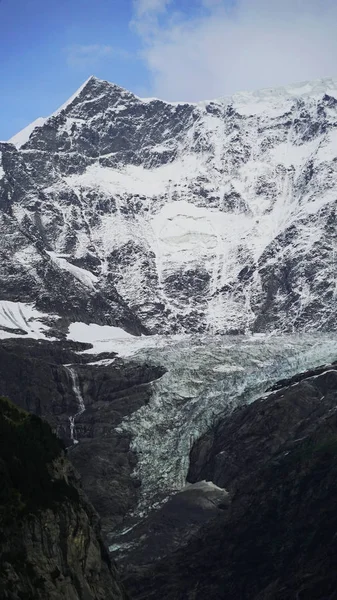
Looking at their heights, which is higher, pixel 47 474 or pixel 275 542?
pixel 47 474

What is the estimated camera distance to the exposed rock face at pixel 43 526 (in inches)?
5002

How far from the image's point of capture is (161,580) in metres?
194

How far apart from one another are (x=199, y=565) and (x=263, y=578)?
15.3 m

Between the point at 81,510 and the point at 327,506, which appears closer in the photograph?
the point at 81,510

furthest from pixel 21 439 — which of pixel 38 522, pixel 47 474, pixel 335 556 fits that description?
pixel 335 556

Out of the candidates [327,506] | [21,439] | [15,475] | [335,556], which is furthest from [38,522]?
[327,506]

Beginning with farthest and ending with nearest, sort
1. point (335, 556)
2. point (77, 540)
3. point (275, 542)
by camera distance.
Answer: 1. point (275, 542)
2. point (335, 556)
3. point (77, 540)

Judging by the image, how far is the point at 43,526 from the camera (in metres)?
136

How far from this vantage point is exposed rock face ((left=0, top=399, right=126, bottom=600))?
417 ft

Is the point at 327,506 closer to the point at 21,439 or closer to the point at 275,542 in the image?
the point at 275,542

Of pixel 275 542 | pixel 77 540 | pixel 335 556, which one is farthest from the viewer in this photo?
pixel 275 542

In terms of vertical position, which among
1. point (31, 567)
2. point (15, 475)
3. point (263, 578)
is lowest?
point (263, 578)

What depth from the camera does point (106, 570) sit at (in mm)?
148375

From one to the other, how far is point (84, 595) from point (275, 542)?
6138 centimetres
